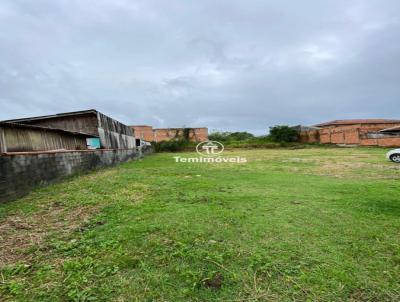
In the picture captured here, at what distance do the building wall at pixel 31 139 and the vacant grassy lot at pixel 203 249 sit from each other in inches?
70.3

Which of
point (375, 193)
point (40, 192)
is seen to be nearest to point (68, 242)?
point (40, 192)

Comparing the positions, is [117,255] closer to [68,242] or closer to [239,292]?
[68,242]

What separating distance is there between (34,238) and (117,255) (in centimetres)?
127

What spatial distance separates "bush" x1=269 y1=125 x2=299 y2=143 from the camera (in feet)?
102

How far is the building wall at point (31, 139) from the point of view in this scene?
18.0ft

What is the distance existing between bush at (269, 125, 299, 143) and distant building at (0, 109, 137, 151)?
800 inches

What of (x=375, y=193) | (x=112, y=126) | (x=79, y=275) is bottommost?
(x=375, y=193)

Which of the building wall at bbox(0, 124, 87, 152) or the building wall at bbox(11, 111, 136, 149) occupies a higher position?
the building wall at bbox(11, 111, 136, 149)

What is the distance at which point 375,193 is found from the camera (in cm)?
481

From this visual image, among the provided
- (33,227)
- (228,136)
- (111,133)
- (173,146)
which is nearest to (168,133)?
(173,146)

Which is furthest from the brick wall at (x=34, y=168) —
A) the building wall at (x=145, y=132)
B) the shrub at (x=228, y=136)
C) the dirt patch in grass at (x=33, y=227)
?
the shrub at (x=228, y=136)

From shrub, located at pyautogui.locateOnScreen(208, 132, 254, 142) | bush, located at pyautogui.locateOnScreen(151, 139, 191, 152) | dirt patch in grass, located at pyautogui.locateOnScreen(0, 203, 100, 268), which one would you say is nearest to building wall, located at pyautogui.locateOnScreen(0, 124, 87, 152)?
dirt patch in grass, located at pyautogui.locateOnScreen(0, 203, 100, 268)

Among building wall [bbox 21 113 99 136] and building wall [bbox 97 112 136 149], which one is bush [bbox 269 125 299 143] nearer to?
building wall [bbox 97 112 136 149]

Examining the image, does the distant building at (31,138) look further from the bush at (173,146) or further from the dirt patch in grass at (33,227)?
the bush at (173,146)
